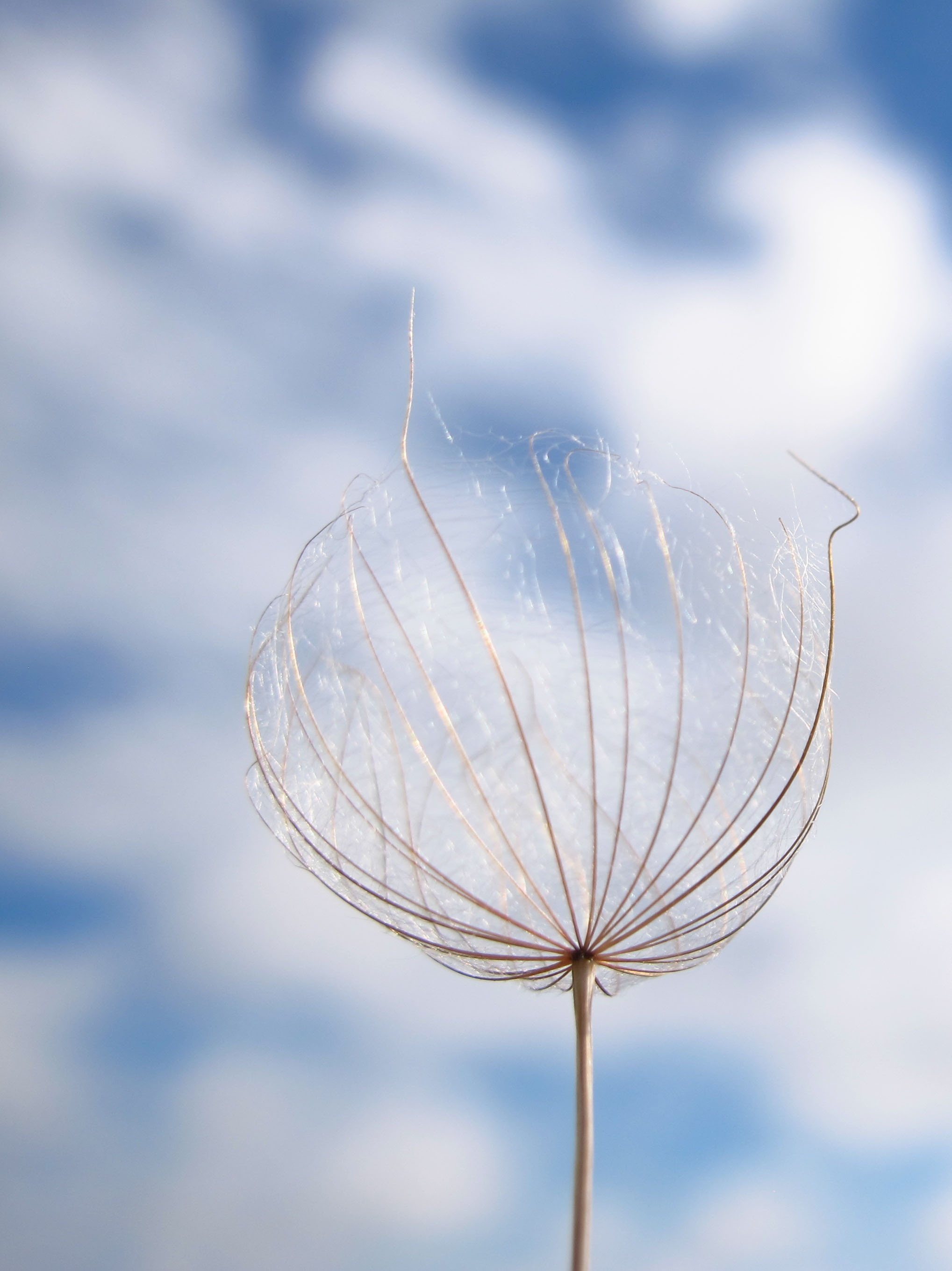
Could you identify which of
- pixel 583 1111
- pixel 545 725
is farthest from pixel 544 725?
pixel 583 1111

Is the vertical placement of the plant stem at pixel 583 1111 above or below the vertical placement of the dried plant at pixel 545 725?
below

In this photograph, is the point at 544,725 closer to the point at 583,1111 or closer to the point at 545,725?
the point at 545,725

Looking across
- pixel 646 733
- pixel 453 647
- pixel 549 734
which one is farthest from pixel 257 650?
pixel 646 733

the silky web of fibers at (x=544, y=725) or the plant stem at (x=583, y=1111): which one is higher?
the silky web of fibers at (x=544, y=725)

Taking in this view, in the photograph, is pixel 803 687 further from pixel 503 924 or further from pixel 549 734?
pixel 503 924

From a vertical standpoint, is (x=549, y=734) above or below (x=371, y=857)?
above
